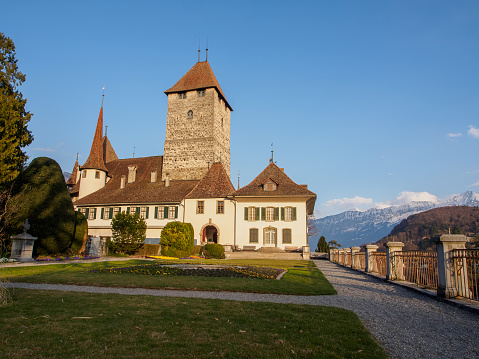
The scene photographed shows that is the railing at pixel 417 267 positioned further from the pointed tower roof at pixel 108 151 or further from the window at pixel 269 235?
the pointed tower roof at pixel 108 151

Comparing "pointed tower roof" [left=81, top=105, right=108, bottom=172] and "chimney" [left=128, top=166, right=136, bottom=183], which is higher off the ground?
"pointed tower roof" [left=81, top=105, right=108, bottom=172]

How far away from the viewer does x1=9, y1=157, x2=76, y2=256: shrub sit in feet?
67.2

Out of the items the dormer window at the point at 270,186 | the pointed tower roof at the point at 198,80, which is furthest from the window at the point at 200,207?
the pointed tower roof at the point at 198,80

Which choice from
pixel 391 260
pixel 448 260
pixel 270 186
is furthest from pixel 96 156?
pixel 448 260

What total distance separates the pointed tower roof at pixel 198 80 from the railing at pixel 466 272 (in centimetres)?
3942

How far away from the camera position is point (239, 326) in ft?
17.6

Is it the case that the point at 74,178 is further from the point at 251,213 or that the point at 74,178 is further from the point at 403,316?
the point at 403,316

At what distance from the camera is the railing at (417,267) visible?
1012 centimetres

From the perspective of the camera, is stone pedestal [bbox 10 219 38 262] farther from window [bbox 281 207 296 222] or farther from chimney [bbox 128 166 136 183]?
chimney [bbox 128 166 136 183]

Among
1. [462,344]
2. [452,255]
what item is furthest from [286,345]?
[452,255]

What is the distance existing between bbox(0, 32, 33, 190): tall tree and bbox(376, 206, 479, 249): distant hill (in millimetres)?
85106

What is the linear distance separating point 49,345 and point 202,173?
38.7 metres

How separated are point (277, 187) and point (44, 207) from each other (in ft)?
67.3

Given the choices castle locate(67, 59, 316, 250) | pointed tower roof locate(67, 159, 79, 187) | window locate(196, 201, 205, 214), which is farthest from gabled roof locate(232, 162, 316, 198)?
pointed tower roof locate(67, 159, 79, 187)
